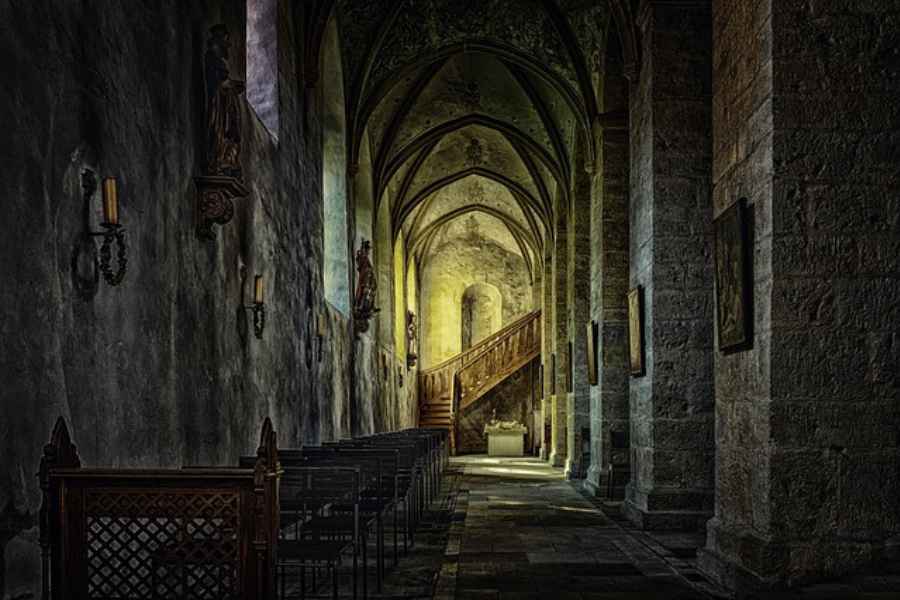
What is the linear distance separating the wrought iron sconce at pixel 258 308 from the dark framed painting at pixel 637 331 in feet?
13.9

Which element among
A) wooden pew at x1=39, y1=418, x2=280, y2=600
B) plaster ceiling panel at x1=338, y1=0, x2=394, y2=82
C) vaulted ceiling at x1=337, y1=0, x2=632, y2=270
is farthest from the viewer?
vaulted ceiling at x1=337, y1=0, x2=632, y2=270

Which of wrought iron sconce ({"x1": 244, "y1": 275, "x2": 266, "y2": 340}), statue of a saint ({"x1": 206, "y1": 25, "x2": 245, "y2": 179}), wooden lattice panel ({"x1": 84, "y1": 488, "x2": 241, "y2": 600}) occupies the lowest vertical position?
wooden lattice panel ({"x1": 84, "y1": 488, "x2": 241, "y2": 600})

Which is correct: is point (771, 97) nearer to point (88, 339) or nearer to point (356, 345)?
point (88, 339)

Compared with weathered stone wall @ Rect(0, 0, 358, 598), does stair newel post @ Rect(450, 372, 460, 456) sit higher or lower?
lower

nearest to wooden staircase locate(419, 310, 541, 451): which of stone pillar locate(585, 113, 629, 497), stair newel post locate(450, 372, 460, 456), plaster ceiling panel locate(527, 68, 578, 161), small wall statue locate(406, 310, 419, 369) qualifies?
stair newel post locate(450, 372, 460, 456)

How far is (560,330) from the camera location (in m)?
22.2

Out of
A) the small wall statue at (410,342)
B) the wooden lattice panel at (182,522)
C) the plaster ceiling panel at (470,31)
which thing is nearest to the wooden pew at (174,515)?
the wooden lattice panel at (182,522)

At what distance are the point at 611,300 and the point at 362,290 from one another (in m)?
6.20

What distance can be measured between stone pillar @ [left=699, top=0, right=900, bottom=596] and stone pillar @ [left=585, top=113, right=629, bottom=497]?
7494mm

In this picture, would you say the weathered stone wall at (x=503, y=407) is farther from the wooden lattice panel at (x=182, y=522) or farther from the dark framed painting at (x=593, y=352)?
the wooden lattice panel at (x=182, y=522)

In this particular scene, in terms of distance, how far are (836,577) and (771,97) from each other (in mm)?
3191

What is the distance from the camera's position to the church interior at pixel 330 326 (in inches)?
183

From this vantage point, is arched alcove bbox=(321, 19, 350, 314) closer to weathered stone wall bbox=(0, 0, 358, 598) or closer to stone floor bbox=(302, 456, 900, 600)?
stone floor bbox=(302, 456, 900, 600)

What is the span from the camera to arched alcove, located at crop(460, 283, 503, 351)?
1405 inches
